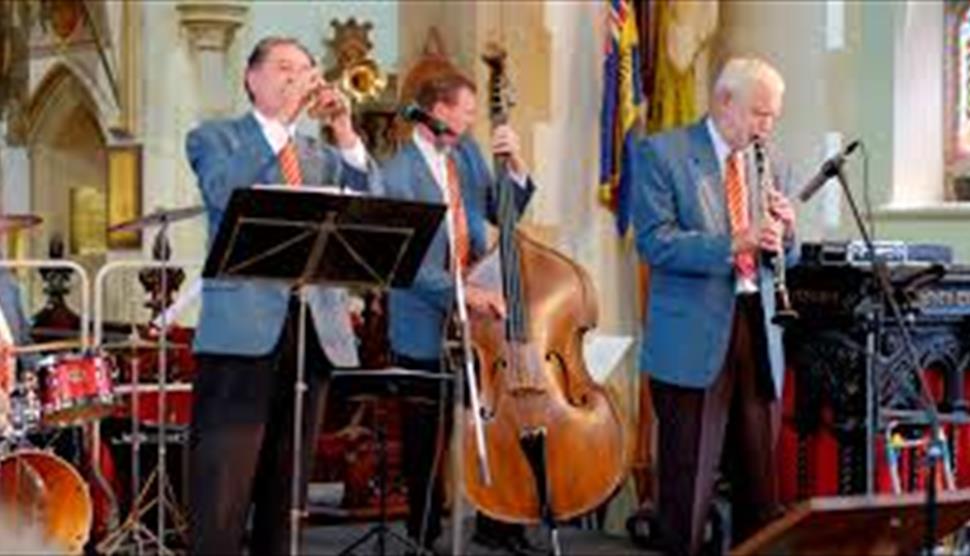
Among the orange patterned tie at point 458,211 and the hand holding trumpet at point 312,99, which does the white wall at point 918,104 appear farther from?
the hand holding trumpet at point 312,99

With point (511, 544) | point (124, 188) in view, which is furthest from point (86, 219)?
point (511, 544)

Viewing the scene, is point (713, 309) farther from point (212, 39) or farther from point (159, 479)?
point (212, 39)

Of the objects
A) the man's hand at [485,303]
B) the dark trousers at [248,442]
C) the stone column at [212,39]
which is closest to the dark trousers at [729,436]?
the man's hand at [485,303]

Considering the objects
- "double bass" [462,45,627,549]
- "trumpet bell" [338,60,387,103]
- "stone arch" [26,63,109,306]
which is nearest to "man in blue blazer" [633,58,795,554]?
"double bass" [462,45,627,549]

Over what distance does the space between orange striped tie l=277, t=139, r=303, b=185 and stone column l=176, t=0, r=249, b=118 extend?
8.02m

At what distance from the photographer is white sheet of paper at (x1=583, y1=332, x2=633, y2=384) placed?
790 cm

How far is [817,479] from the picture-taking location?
700 centimetres

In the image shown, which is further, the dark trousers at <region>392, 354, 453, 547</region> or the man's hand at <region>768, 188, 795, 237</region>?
the dark trousers at <region>392, 354, 453, 547</region>

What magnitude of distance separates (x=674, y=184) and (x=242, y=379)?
4.29 ft

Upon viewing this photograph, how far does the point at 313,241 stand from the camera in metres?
5.12

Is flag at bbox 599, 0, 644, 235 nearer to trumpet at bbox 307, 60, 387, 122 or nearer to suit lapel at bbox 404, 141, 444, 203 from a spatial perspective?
trumpet at bbox 307, 60, 387, 122

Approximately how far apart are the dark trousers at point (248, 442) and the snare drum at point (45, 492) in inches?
43.0

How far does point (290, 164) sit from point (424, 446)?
78.2 inches

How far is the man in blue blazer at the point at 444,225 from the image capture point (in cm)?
675
